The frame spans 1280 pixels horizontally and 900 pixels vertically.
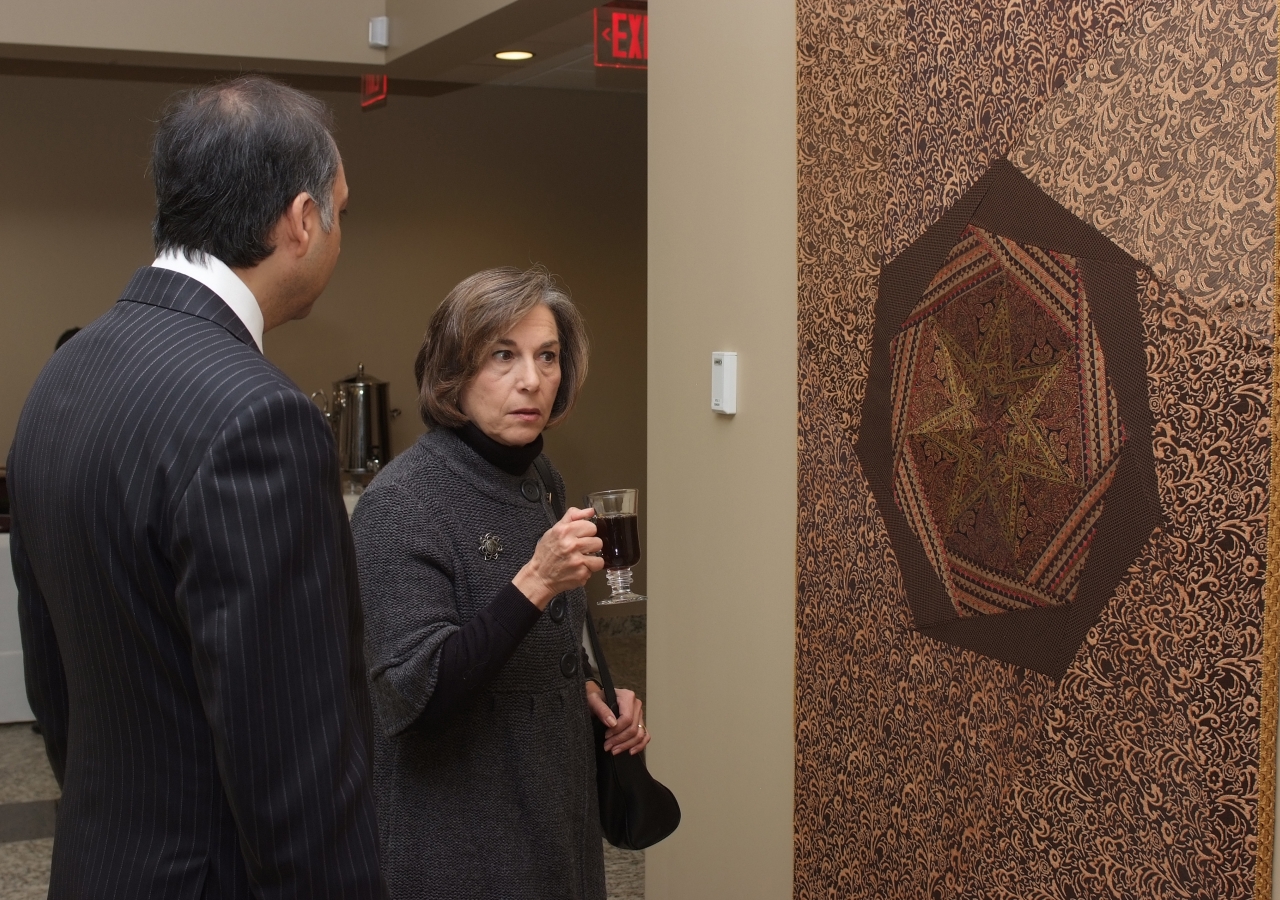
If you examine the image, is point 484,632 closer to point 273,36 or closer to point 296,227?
point 296,227

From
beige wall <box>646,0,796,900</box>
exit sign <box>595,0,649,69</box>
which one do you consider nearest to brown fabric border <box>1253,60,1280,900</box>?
beige wall <box>646,0,796,900</box>

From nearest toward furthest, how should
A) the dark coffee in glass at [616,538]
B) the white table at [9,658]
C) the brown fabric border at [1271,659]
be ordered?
the brown fabric border at [1271,659] → the dark coffee in glass at [616,538] → the white table at [9,658]

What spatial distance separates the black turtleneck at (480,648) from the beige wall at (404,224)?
4831 mm

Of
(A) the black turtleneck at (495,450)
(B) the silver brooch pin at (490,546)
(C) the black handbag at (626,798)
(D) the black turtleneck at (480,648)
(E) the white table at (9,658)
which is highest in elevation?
(A) the black turtleneck at (495,450)

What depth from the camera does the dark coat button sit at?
69.6 inches

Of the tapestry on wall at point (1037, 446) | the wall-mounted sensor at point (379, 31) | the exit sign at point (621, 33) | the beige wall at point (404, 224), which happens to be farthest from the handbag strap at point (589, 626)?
the beige wall at point (404, 224)

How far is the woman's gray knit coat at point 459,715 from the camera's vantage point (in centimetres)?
164

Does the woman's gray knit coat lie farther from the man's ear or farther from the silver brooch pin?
the man's ear

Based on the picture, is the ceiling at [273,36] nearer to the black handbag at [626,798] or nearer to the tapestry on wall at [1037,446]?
the tapestry on wall at [1037,446]

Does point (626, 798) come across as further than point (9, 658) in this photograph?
No

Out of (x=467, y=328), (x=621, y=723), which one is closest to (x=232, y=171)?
(x=467, y=328)

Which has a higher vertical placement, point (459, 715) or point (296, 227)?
point (296, 227)

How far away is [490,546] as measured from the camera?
1.72m

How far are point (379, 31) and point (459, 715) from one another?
3899mm
